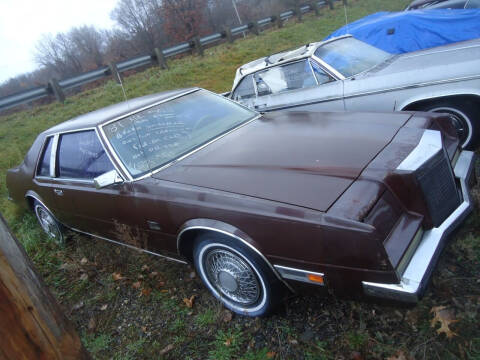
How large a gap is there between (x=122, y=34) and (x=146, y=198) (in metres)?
29.5

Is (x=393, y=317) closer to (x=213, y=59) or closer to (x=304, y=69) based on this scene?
(x=304, y=69)

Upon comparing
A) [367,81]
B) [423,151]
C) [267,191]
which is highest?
[367,81]

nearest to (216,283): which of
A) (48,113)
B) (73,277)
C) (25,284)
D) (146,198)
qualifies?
(146,198)

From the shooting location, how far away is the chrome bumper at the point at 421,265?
5.15 feet

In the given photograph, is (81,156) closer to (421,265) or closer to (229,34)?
(421,265)

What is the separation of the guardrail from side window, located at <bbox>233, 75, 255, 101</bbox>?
227cm

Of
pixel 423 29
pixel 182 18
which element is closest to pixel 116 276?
pixel 423 29

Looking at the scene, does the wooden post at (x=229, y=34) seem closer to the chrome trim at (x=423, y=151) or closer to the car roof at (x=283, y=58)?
the car roof at (x=283, y=58)

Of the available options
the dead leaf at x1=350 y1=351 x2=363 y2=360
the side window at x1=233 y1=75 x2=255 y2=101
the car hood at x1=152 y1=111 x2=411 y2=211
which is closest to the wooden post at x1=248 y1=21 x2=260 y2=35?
the side window at x1=233 y1=75 x2=255 y2=101

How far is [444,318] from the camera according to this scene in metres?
1.89

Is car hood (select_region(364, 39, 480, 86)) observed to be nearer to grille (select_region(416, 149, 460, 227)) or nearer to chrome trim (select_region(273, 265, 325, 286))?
grille (select_region(416, 149, 460, 227))

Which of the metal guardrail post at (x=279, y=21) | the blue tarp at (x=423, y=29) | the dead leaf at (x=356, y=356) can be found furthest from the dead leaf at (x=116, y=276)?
the metal guardrail post at (x=279, y=21)

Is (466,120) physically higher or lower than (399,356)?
higher

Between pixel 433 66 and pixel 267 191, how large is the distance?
260cm
